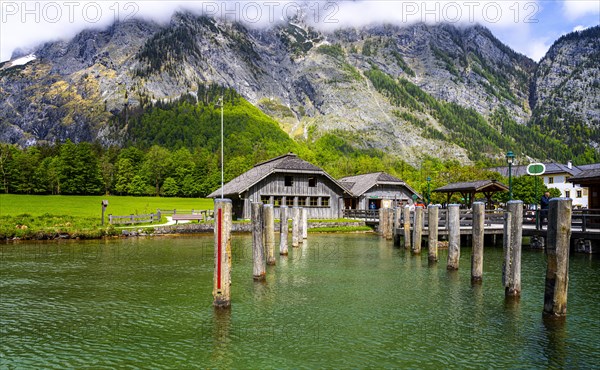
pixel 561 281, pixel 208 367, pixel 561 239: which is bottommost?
pixel 208 367

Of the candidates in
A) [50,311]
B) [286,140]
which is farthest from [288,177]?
[286,140]

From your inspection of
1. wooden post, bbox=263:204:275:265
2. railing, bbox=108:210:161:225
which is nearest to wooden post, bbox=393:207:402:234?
wooden post, bbox=263:204:275:265

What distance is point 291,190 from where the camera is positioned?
5472 cm

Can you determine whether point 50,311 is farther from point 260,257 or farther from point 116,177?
point 116,177

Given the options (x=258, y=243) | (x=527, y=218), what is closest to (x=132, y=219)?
(x=258, y=243)

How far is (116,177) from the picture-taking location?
380 ft

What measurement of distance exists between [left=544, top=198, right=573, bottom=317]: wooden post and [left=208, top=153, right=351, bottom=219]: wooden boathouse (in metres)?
39.9

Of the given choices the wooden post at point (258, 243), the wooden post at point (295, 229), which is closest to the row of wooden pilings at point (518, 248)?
the wooden post at point (258, 243)

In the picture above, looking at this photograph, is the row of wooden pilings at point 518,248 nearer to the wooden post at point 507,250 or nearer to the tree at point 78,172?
the wooden post at point 507,250

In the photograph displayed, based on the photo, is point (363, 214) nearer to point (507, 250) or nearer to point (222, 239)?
point (507, 250)

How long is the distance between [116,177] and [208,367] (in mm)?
113968

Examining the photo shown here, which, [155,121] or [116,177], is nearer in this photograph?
[116,177]

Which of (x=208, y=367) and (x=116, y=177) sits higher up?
(x=116, y=177)

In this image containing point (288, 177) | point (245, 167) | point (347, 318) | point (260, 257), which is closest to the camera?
point (347, 318)
